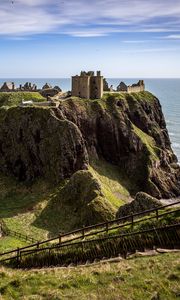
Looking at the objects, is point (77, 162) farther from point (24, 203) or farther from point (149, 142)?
point (149, 142)

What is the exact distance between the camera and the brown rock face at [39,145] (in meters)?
81.7

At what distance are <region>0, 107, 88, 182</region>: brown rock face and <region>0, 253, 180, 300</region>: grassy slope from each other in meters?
53.7

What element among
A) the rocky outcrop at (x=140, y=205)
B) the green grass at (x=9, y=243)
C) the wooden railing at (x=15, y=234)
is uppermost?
the rocky outcrop at (x=140, y=205)

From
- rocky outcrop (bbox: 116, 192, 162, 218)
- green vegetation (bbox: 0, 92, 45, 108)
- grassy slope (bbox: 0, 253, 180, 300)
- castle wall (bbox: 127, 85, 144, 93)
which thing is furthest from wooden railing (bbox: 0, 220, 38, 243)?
castle wall (bbox: 127, 85, 144, 93)

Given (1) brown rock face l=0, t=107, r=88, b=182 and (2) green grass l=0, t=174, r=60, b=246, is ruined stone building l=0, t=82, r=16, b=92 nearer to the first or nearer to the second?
(1) brown rock face l=0, t=107, r=88, b=182

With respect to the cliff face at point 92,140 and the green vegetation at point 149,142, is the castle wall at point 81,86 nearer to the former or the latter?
the cliff face at point 92,140

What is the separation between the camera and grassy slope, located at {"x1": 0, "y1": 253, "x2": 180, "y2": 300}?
2136 centimetres

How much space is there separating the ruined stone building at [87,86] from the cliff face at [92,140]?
9.76ft

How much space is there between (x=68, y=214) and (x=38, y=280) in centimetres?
4060

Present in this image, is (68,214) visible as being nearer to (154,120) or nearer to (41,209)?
(41,209)

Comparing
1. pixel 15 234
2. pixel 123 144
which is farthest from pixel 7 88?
pixel 15 234

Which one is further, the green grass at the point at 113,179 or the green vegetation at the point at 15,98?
the green vegetation at the point at 15,98

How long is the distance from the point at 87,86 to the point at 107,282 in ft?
281

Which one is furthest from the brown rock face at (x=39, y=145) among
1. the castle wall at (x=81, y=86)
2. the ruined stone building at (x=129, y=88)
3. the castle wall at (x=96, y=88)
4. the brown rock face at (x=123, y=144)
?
the ruined stone building at (x=129, y=88)
